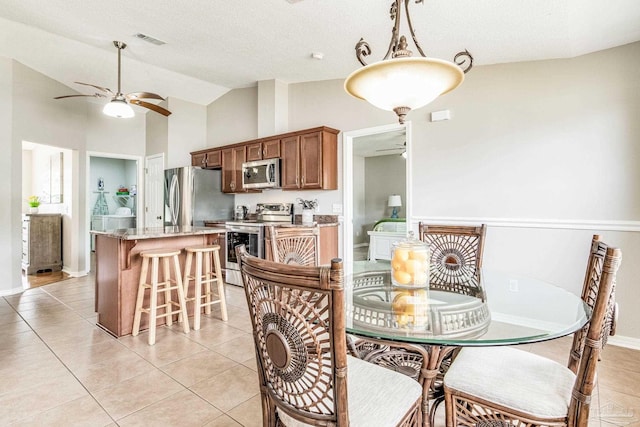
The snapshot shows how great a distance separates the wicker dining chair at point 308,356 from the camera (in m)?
0.92

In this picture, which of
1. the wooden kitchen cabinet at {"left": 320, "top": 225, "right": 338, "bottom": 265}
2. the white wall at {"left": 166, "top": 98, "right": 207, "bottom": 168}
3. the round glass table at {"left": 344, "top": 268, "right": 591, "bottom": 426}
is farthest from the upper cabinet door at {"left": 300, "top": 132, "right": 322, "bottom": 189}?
the white wall at {"left": 166, "top": 98, "right": 207, "bottom": 168}

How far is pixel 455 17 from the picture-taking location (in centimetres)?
263

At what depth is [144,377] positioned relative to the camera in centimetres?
223

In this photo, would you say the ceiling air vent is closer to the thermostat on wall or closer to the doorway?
the doorway

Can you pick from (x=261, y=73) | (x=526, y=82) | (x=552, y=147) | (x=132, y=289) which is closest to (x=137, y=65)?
(x=261, y=73)

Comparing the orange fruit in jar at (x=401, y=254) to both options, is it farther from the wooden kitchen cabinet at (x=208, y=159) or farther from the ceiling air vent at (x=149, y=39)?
the wooden kitchen cabinet at (x=208, y=159)

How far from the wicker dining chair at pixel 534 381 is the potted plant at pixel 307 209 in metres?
3.19

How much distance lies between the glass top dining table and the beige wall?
136 cm

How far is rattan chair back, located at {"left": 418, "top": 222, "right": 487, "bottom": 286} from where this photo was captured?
2426 millimetres

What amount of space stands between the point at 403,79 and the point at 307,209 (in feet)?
10.8

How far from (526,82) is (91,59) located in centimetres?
542

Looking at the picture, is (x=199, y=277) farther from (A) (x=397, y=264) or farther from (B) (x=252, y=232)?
(A) (x=397, y=264)

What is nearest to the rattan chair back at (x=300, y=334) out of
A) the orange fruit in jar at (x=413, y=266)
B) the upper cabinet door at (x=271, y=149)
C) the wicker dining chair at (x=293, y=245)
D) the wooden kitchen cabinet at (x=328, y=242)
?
the orange fruit in jar at (x=413, y=266)

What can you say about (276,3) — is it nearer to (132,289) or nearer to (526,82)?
(526,82)
